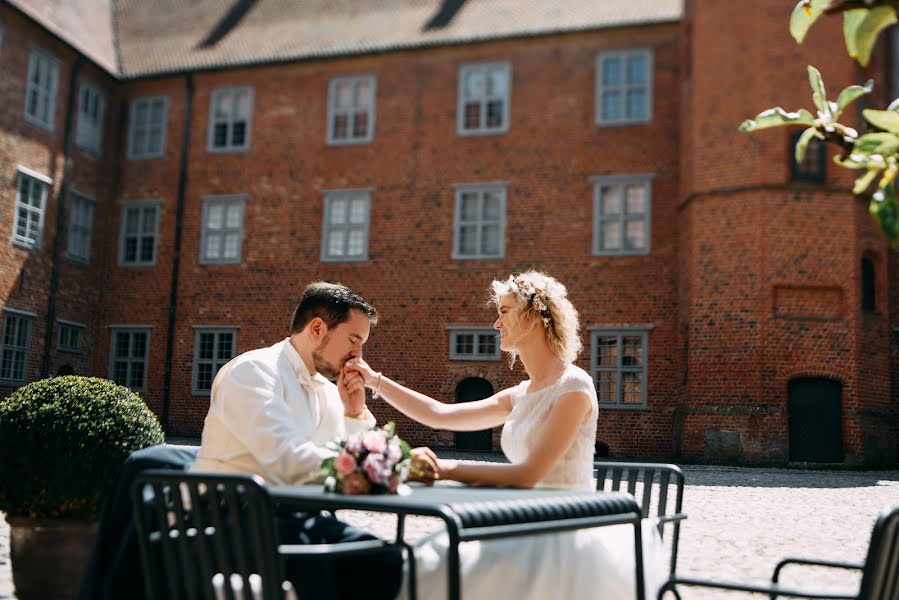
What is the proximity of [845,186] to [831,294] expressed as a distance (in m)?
2.19

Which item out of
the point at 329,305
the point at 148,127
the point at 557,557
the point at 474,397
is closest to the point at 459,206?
the point at 474,397

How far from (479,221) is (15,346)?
10.8 meters

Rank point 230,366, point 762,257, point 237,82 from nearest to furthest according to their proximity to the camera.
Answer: point 230,366 → point 762,257 → point 237,82

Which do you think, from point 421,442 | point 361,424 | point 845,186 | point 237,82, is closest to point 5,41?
point 237,82

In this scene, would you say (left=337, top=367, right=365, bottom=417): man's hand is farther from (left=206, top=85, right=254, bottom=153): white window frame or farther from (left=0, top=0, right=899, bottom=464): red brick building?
(left=206, top=85, right=254, bottom=153): white window frame

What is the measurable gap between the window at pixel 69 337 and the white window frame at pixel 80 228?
1.61m

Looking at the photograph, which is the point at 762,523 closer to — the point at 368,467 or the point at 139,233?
the point at 368,467

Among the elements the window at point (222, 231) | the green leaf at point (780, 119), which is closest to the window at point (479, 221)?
the window at point (222, 231)

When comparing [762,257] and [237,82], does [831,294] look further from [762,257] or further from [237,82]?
[237,82]

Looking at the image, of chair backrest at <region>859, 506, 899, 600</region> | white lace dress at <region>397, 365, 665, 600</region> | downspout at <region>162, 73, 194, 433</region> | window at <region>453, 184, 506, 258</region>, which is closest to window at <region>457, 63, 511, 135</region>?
window at <region>453, 184, 506, 258</region>

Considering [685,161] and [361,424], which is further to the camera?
[685,161]

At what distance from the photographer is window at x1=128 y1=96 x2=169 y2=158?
79.8ft

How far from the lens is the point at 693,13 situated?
20.1m

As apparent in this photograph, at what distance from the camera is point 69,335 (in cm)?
2292
